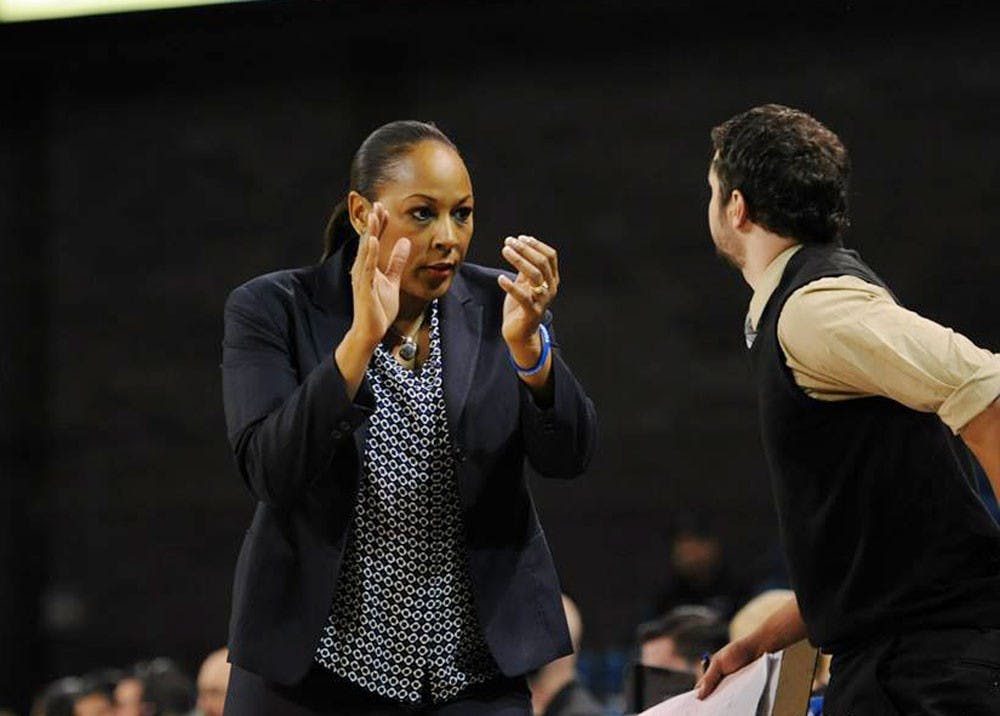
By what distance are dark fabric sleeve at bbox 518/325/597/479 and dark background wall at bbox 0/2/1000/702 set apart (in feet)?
16.0

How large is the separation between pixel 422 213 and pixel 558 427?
14.6 inches

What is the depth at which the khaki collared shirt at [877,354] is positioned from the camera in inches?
85.0

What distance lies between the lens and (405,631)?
239 cm

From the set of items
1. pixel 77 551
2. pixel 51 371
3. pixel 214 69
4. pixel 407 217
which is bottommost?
pixel 77 551

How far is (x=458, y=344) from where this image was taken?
99.7 inches

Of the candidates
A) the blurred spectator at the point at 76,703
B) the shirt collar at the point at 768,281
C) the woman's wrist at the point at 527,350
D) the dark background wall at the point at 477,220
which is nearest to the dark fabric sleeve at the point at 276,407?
the woman's wrist at the point at 527,350

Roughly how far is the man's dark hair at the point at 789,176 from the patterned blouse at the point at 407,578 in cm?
57

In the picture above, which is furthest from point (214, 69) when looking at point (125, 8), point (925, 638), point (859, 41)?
point (925, 638)

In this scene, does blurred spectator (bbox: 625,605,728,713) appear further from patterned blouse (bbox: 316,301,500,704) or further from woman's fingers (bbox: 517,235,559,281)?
woman's fingers (bbox: 517,235,559,281)

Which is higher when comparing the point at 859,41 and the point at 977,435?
the point at 859,41

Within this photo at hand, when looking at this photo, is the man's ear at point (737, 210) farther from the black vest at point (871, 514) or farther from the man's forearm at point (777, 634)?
the man's forearm at point (777, 634)

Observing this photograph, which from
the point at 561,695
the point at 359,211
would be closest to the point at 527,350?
the point at 359,211

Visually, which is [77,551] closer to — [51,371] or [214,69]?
[51,371]

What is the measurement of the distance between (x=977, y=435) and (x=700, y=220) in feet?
17.5
